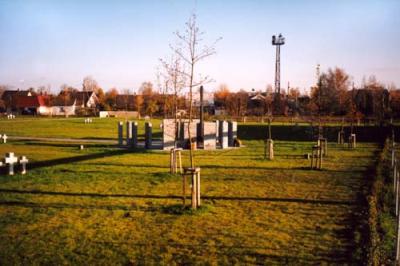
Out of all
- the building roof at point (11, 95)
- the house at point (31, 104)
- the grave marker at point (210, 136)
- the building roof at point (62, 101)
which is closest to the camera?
the grave marker at point (210, 136)

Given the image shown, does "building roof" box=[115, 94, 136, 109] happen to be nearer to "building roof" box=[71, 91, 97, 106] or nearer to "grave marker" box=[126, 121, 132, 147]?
"building roof" box=[71, 91, 97, 106]

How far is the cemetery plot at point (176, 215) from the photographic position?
6840 mm

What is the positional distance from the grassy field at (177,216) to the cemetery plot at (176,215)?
2 cm

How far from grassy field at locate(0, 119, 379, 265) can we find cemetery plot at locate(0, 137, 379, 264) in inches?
0.9

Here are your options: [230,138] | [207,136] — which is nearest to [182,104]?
[207,136]

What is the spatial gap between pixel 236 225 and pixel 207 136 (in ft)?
53.1

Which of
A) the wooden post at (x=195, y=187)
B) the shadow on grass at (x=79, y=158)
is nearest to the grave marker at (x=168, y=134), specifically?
the shadow on grass at (x=79, y=158)

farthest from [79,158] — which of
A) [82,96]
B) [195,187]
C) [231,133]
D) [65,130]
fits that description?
[82,96]

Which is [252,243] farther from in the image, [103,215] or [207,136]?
[207,136]

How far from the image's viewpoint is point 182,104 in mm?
19109

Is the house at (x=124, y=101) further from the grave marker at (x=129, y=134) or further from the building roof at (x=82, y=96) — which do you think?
the grave marker at (x=129, y=134)

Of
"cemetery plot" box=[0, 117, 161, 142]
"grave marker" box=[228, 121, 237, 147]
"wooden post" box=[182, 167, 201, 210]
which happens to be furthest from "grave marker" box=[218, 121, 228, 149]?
"wooden post" box=[182, 167, 201, 210]

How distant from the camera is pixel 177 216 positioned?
9.20m

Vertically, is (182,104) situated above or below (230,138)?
above
